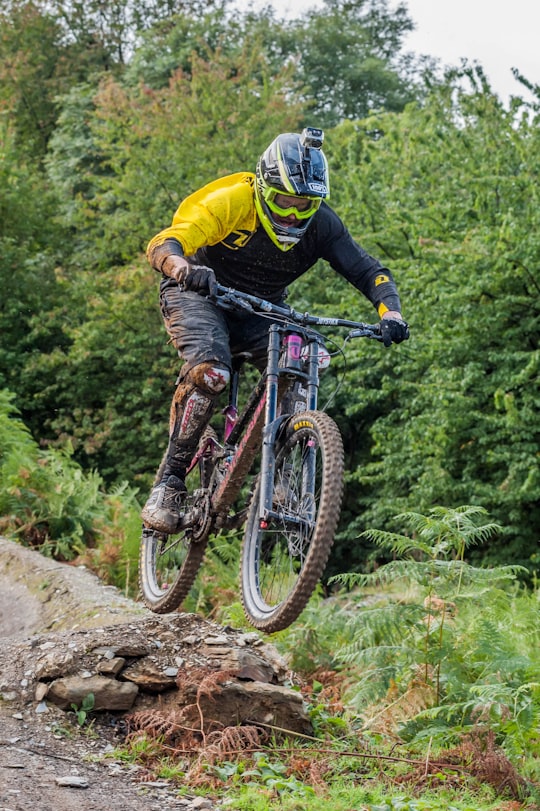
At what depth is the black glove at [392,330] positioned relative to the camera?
5.98 metres

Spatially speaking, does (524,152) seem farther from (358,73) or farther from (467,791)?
(358,73)

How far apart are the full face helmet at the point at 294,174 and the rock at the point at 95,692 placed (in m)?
2.93

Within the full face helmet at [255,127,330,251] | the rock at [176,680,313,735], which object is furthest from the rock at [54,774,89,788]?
the full face helmet at [255,127,330,251]

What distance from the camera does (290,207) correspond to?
586cm

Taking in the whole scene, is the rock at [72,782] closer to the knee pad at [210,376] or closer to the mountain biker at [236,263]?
the mountain biker at [236,263]

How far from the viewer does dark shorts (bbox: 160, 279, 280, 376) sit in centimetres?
600

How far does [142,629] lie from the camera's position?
6.67 metres

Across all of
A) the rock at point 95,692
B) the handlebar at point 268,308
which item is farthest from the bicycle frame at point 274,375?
the rock at point 95,692

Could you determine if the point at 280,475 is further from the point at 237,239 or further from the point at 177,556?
the point at 177,556

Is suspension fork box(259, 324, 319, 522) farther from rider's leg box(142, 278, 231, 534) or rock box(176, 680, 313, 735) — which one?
rock box(176, 680, 313, 735)

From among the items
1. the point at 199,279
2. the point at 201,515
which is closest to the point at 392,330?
the point at 199,279

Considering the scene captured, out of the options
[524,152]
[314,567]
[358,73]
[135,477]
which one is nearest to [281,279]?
[314,567]

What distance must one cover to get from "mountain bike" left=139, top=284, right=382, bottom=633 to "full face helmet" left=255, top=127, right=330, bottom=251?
0.60m

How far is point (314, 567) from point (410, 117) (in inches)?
782
